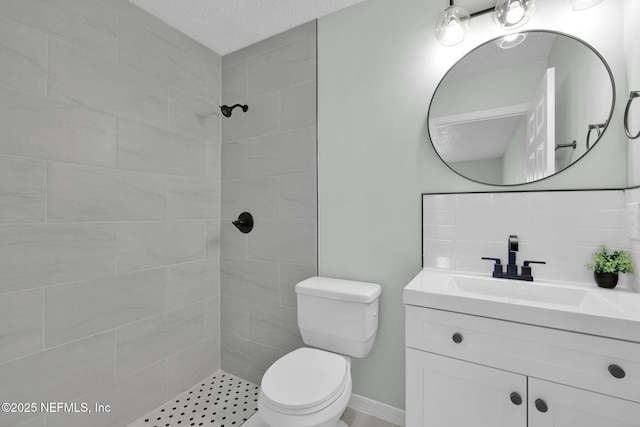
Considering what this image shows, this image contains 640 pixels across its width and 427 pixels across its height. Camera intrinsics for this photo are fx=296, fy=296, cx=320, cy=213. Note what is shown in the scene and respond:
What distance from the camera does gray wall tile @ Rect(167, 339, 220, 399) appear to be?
72.7 inches

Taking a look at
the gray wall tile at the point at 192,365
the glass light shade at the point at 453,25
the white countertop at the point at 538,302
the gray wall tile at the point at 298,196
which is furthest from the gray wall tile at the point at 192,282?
the glass light shade at the point at 453,25

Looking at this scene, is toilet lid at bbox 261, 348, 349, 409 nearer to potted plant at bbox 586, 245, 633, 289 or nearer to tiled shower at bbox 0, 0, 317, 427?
tiled shower at bbox 0, 0, 317, 427

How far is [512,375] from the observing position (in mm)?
973

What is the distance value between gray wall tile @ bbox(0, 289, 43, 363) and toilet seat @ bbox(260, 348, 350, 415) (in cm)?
103

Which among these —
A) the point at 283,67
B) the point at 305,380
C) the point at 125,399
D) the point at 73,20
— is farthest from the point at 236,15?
the point at 125,399

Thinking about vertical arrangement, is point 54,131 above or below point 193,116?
below

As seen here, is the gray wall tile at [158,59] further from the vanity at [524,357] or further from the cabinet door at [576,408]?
the cabinet door at [576,408]

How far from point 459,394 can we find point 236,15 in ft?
7.17

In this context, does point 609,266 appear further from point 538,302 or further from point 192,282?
point 192,282

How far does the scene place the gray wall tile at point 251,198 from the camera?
6.38 ft

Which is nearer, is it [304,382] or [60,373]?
[304,382]

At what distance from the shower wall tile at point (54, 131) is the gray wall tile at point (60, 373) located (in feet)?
2.92

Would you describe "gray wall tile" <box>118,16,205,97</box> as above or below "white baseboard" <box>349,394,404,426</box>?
above

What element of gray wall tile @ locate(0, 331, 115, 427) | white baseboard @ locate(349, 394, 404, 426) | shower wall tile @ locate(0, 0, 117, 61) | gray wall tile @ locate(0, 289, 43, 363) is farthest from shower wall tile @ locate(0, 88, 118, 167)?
white baseboard @ locate(349, 394, 404, 426)
